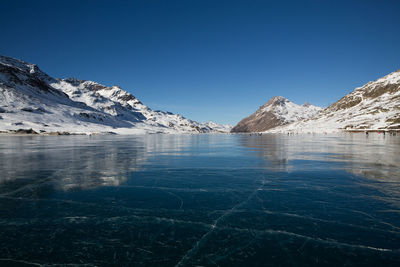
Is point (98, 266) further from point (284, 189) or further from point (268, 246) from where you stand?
point (284, 189)

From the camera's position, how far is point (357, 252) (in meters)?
7.15

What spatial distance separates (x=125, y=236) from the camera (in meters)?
8.23

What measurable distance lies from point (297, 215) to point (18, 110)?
9362 inches

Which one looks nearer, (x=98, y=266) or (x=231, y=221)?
(x=98, y=266)

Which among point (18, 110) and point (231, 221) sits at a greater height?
point (18, 110)

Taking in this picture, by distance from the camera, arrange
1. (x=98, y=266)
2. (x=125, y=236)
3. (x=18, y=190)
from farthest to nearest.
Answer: (x=18, y=190) → (x=125, y=236) → (x=98, y=266)

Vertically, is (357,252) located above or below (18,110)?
below

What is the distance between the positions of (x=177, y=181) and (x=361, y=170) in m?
15.5

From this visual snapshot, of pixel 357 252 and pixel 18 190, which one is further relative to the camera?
pixel 18 190

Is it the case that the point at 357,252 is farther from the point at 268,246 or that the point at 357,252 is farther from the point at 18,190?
the point at 18,190

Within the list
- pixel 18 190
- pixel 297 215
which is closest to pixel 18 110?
pixel 18 190

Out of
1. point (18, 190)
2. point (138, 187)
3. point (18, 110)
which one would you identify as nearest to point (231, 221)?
point (138, 187)

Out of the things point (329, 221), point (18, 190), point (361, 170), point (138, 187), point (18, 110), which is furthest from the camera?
point (18, 110)

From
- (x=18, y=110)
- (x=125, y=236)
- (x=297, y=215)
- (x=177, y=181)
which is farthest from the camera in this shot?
(x=18, y=110)
